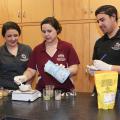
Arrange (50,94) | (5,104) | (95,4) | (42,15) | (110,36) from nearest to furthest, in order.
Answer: (5,104) < (50,94) < (110,36) < (95,4) < (42,15)

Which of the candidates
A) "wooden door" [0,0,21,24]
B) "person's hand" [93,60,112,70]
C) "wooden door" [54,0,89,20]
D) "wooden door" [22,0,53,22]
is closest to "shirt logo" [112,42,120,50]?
"person's hand" [93,60,112,70]

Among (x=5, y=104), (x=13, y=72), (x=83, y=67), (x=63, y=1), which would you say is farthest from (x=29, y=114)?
(x=63, y=1)

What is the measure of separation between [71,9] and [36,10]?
1.61 ft

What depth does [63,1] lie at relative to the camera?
3.43 meters

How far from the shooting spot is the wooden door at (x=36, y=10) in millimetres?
3533

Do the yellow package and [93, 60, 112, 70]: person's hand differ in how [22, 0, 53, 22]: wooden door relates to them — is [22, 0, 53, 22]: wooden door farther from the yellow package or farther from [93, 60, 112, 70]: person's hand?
the yellow package

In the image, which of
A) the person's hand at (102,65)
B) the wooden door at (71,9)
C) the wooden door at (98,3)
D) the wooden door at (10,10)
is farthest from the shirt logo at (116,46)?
the wooden door at (10,10)

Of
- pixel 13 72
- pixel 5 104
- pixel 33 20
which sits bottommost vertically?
pixel 5 104

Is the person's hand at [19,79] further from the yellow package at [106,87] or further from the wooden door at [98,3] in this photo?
the wooden door at [98,3]

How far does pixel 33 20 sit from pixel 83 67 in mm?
907

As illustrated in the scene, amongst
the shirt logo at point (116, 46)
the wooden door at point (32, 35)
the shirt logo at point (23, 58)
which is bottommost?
the shirt logo at point (23, 58)

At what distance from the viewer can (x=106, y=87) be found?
1859 millimetres

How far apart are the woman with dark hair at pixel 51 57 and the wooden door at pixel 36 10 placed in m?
1.15

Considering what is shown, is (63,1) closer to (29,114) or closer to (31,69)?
(31,69)
